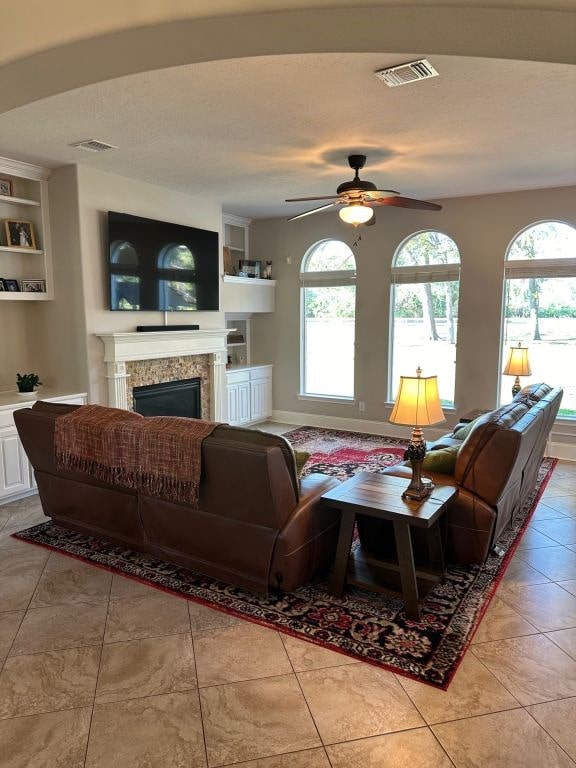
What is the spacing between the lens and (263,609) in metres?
2.82

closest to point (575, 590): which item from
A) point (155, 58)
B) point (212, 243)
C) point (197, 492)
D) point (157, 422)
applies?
point (197, 492)

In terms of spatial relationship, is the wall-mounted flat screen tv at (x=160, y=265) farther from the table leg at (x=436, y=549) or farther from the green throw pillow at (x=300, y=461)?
the table leg at (x=436, y=549)

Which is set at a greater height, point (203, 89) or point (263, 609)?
point (203, 89)

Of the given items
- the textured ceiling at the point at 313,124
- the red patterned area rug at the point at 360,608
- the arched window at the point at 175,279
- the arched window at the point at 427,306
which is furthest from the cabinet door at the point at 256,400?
the red patterned area rug at the point at 360,608

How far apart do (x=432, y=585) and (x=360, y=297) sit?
457 centimetres

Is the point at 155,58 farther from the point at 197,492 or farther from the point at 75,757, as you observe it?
the point at 75,757

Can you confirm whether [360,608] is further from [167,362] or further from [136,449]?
[167,362]

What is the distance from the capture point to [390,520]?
9.41ft

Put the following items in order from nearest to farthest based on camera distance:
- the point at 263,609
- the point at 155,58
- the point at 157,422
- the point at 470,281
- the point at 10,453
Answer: the point at 155,58 → the point at 263,609 → the point at 157,422 → the point at 10,453 → the point at 470,281

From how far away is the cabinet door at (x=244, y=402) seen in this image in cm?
717

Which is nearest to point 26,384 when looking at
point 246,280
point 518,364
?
point 246,280

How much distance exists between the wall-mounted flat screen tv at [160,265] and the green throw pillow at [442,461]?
11.0ft

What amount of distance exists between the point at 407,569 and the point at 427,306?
445 cm

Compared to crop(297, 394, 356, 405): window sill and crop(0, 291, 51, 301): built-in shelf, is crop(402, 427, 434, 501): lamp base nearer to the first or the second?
crop(0, 291, 51, 301): built-in shelf
